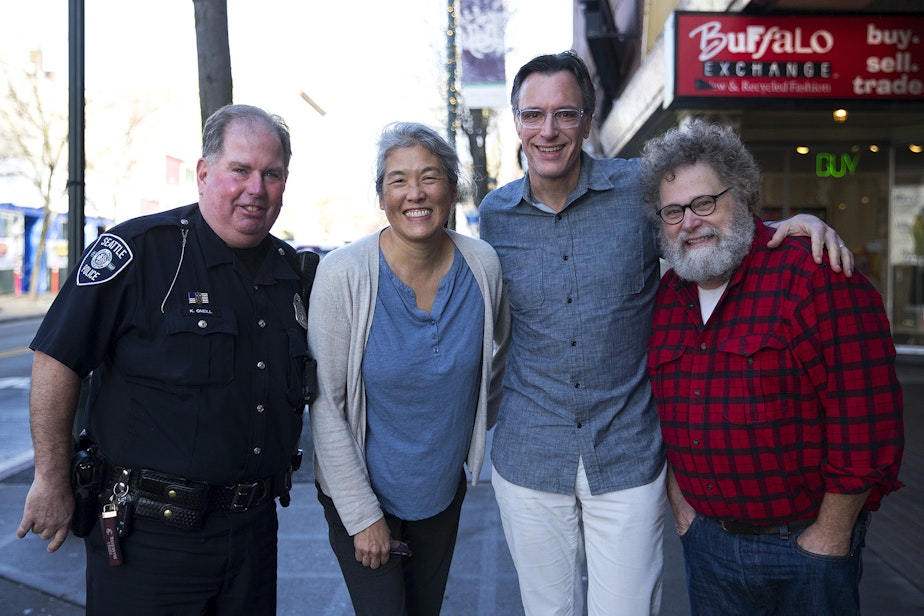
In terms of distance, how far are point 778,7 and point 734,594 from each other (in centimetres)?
647

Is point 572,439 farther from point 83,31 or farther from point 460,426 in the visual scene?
point 83,31

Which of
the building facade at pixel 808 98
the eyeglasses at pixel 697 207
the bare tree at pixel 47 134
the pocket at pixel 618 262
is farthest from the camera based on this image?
the bare tree at pixel 47 134

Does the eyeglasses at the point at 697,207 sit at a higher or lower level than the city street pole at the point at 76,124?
lower

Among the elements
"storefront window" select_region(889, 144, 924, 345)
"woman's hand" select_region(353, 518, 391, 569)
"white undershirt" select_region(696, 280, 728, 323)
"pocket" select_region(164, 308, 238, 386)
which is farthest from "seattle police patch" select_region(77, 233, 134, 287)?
"storefront window" select_region(889, 144, 924, 345)

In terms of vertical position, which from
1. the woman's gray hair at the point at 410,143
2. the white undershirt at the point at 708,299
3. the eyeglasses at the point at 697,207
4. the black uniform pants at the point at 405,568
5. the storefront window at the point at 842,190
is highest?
the storefront window at the point at 842,190

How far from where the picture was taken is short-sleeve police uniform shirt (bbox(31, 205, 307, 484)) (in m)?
2.38

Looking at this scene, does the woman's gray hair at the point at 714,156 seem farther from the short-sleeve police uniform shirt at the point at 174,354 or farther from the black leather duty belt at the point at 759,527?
the short-sleeve police uniform shirt at the point at 174,354

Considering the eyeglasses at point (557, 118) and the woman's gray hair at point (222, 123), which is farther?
the eyeglasses at point (557, 118)

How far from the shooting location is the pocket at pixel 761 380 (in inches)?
89.4

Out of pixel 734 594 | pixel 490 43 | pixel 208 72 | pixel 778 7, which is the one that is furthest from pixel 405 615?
pixel 490 43

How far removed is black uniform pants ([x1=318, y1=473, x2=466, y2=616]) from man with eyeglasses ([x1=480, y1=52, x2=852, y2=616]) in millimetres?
251

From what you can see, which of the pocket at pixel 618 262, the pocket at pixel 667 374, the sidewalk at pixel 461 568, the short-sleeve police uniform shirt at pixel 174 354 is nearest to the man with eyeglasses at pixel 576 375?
the pocket at pixel 618 262

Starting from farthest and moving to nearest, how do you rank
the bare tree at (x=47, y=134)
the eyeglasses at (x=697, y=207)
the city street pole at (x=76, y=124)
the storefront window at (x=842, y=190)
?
the bare tree at (x=47, y=134) → the storefront window at (x=842, y=190) → the city street pole at (x=76, y=124) → the eyeglasses at (x=697, y=207)

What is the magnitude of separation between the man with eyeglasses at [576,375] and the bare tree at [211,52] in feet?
10.3
